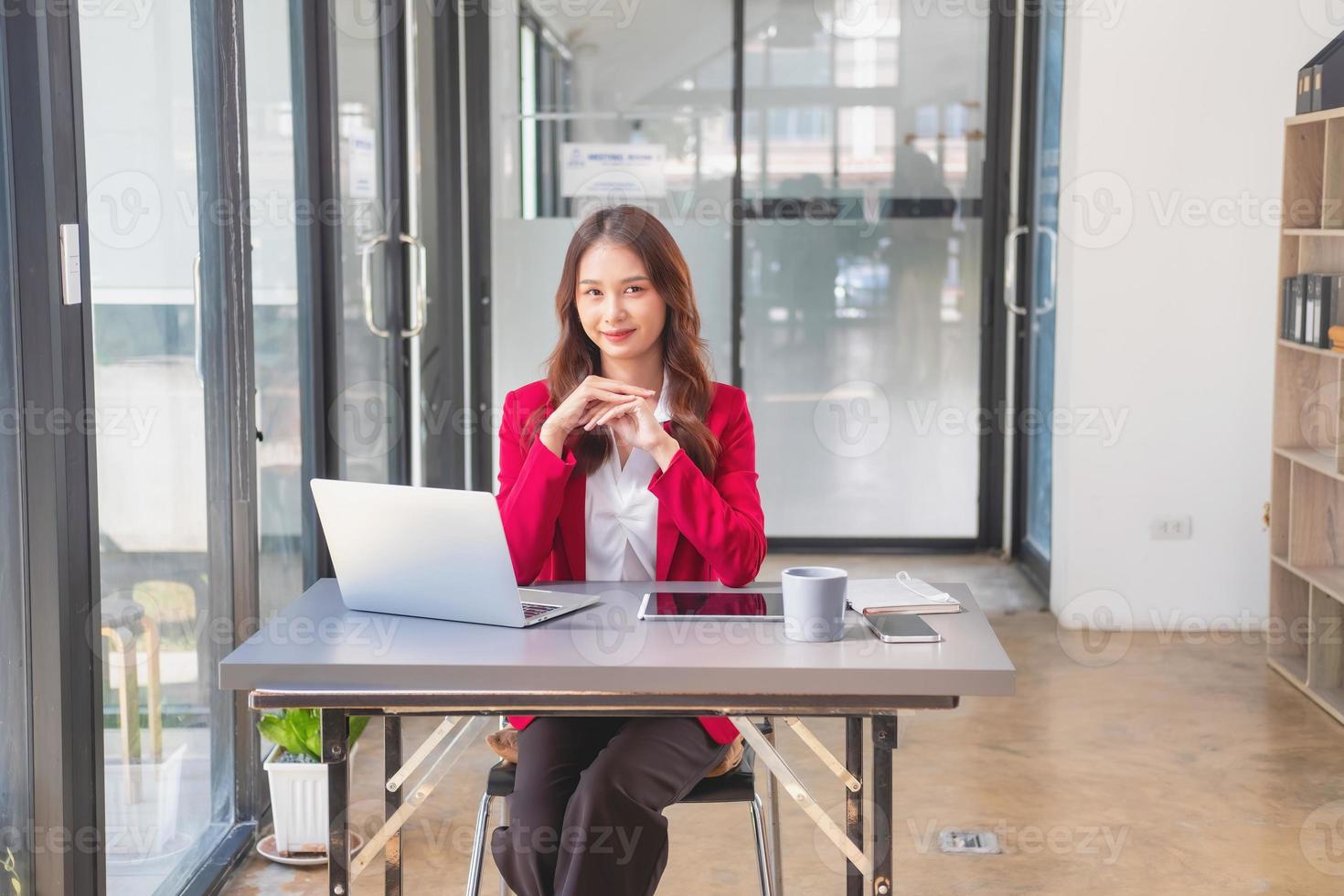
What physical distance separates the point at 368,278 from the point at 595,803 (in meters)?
2.23

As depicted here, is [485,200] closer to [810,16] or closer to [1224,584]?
[810,16]

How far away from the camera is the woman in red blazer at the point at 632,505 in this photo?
183 centimetres

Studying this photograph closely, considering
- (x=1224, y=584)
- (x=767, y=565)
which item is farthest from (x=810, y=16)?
(x=1224, y=584)

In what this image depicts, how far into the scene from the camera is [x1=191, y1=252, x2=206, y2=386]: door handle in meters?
2.54

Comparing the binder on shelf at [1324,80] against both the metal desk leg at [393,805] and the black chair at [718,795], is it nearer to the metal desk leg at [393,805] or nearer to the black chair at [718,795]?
the black chair at [718,795]

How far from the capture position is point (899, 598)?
1898 millimetres

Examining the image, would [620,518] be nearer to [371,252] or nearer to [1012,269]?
[371,252]

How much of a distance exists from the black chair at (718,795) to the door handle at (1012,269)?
3.30 metres

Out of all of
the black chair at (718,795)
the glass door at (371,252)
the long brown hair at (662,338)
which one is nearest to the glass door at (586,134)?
the glass door at (371,252)

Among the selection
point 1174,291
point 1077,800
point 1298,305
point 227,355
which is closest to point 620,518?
point 227,355

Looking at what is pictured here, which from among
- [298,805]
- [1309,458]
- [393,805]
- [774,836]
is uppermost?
[1309,458]

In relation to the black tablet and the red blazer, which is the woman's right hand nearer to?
the red blazer

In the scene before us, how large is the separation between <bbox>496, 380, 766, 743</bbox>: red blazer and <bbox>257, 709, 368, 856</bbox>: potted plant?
2.46ft

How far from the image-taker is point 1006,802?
123 inches
